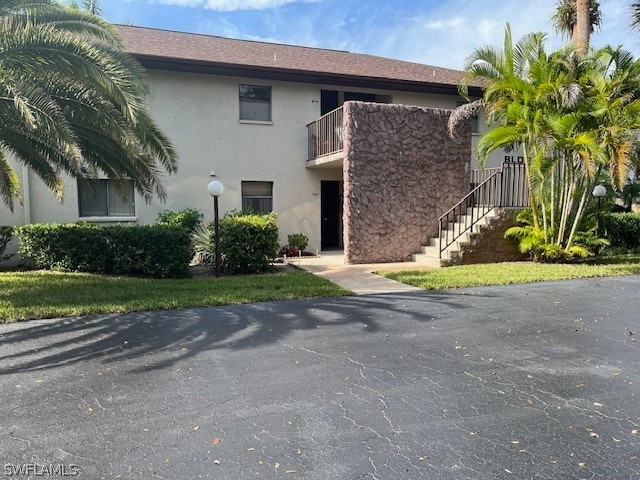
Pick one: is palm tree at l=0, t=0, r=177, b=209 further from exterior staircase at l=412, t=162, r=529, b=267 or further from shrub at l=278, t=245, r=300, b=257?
exterior staircase at l=412, t=162, r=529, b=267

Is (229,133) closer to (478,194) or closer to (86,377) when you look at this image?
(478,194)

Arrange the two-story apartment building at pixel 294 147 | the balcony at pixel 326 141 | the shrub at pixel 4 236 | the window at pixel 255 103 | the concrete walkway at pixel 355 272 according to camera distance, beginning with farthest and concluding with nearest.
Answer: the window at pixel 255 103, the balcony at pixel 326 141, the two-story apartment building at pixel 294 147, the shrub at pixel 4 236, the concrete walkway at pixel 355 272

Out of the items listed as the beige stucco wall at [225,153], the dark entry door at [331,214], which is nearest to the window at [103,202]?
the beige stucco wall at [225,153]

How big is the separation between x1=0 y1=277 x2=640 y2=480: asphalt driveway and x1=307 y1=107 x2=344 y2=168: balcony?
7421 millimetres

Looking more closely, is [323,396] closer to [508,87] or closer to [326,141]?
[508,87]

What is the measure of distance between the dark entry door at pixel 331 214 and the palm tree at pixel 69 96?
7354 millimetres

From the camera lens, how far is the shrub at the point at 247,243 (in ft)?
34.3

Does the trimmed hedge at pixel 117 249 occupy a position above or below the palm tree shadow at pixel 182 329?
above

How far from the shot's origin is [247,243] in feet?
34.5

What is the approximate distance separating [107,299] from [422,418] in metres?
5.99

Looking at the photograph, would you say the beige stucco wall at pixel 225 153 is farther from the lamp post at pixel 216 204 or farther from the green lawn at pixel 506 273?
the green lawn at pixel 506 273

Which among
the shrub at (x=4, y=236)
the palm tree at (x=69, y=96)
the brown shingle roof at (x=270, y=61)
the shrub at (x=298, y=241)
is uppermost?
the brown shingle roof at (x=270, y=61)

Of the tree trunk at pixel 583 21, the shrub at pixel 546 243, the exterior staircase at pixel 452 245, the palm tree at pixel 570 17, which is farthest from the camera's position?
the palm tree at pixel 570 17

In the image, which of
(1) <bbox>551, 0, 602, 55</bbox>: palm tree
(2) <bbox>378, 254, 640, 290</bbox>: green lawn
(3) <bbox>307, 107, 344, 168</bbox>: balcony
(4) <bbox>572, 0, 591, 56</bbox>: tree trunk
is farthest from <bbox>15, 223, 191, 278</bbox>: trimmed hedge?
(1) <bbox>551, 0, 602, 55</bbox>: palm tree
